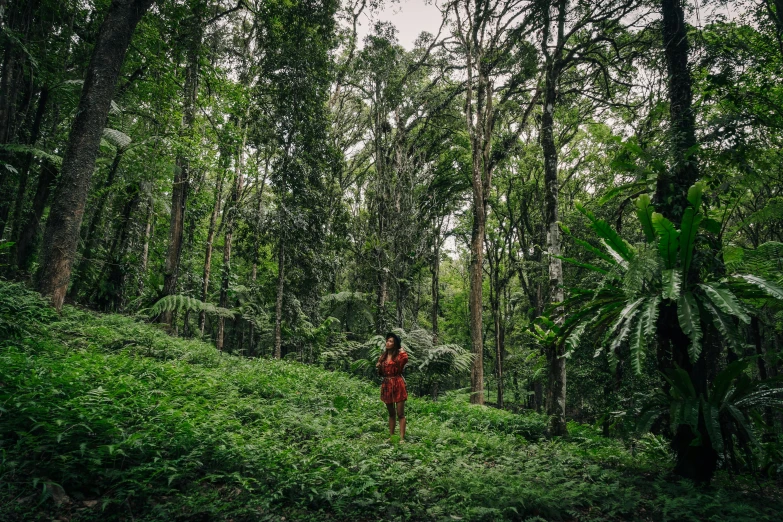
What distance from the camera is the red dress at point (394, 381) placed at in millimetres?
5992

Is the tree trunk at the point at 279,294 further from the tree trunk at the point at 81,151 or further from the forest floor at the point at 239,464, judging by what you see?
the tree trunk at the point at 81,151

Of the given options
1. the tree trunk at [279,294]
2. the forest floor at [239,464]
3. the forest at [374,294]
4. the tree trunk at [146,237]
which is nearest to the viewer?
the forest floor at [239,464]

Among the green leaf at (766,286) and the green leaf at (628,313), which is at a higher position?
the green leaf at (766,286)

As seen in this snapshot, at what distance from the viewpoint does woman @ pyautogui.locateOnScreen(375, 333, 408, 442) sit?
5.95m

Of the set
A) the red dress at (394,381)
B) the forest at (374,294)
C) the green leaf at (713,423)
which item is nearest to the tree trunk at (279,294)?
the forest at (374,294)

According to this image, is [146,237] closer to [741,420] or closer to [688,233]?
[688,233]

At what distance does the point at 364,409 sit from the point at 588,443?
165 inches

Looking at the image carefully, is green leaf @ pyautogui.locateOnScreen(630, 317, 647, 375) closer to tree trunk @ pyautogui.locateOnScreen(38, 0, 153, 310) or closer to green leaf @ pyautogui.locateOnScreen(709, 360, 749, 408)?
green leaf @ pyautogui.locateOnScreen(709, 360, 749, 408)

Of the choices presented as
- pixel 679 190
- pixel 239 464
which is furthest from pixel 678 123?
pixel 239 464

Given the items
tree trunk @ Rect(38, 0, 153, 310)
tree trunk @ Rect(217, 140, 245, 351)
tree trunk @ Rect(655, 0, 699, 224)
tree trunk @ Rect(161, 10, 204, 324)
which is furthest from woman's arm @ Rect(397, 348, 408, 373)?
tree trunk @ Rect(217, 140, 245, 351)

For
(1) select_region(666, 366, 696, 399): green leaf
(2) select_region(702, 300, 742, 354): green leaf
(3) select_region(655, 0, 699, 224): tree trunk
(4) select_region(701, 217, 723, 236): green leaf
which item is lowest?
(1) select_region(666, 366, 696, 399): green leaf

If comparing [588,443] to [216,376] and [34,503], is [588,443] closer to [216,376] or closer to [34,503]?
[216,376]

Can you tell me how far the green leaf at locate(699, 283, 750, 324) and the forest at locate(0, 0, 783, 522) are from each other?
0.10 m

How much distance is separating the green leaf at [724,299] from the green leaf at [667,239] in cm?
40
